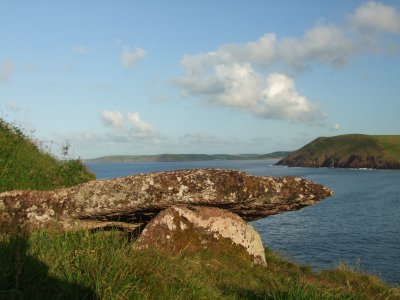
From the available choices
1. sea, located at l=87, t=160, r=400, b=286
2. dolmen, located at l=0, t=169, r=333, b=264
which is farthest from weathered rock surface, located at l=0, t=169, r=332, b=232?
sea, located at l=87, t=160, r=400, b=286

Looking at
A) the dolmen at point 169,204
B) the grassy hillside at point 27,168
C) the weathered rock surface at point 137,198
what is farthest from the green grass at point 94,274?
the grassy hillside at point 27,168

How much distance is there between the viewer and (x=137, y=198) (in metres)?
11.6

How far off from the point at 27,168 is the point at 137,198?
240 inches

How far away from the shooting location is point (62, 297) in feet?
18.6

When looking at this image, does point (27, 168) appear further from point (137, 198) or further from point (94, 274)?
point (94, 274)

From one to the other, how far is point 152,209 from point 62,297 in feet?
20.9

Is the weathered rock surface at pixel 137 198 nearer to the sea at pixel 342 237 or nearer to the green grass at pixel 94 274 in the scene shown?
the green grass at pixel 94 274

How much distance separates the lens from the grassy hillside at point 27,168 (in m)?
14.2

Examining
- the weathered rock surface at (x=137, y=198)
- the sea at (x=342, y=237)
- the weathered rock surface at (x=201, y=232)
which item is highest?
the weathered rock surface at (x=137, y=198)

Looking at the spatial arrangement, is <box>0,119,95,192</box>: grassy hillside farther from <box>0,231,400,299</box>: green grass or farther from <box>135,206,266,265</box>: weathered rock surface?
<box>0,231,400,299</box>: green grass

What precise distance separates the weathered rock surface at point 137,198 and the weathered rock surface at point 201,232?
0.33m

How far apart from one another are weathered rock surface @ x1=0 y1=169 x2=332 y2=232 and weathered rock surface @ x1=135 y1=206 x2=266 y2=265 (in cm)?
33

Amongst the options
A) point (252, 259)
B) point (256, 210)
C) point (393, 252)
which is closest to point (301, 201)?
point (256, 210)

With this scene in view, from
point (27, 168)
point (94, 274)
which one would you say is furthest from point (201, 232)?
point (27, 168)
